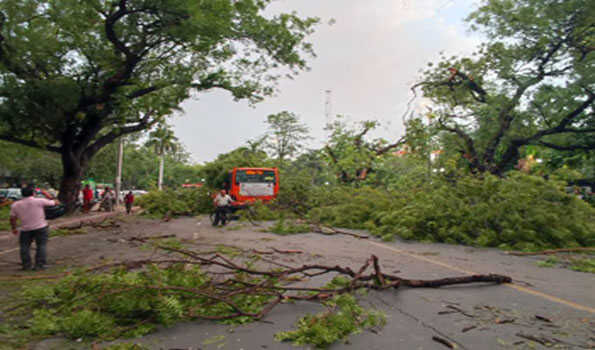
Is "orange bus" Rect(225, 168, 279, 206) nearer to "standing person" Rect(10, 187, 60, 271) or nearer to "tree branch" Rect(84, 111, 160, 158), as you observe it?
"tree branch" Rect(84, 111, 160, 158)

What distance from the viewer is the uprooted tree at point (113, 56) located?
14.2 metres

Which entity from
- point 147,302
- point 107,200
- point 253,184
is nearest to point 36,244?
point 147,302

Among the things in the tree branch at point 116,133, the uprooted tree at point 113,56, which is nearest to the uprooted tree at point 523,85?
the uprooted tree at point 113,56

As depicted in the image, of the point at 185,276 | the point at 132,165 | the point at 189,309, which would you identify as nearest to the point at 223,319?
the point at 189,309

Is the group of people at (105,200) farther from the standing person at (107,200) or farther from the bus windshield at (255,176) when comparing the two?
the bus windshield at (255,176)

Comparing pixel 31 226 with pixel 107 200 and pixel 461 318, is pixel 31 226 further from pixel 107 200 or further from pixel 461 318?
pixel 107 200

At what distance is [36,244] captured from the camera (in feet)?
25.5

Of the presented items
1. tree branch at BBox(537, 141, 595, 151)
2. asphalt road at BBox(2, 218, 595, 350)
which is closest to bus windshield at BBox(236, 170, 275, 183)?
tree branch at BBox(537, 141, 595, 151)

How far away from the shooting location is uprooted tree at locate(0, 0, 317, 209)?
14.2 m

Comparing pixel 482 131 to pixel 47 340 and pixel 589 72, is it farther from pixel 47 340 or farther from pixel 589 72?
pixel 47 340

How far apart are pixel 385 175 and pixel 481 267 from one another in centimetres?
4082

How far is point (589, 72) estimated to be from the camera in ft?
54.5

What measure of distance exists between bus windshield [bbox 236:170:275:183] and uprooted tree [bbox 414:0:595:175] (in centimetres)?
1104

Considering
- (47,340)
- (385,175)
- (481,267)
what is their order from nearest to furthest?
1. (47,340)
2. (481,267)
3. (385,175)
